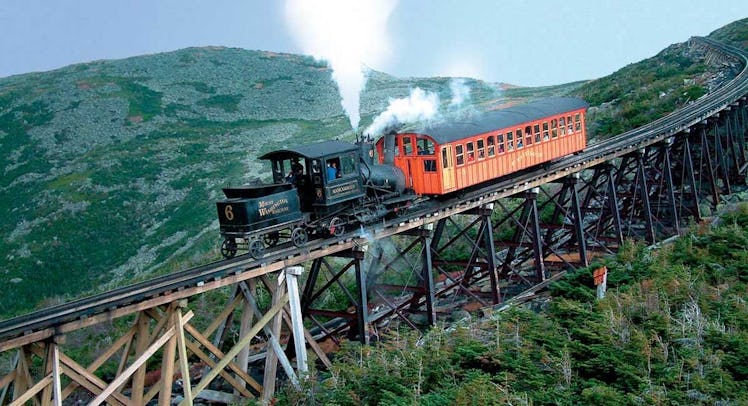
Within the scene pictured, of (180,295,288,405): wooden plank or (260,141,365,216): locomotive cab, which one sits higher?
(260,141,365,216): locomotive cab

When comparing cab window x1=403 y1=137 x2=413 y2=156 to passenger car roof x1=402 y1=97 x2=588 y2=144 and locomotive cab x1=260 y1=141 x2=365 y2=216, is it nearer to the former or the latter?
passenger car roof x1=402 y1=97 x2=588 y2=144

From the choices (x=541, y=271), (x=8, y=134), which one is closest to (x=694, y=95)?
(x=541, y=271)

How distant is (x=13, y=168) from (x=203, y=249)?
110 ft

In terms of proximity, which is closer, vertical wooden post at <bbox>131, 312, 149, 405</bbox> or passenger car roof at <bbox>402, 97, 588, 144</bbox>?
vertical wooden post at <bbox>131, 312, 149, 405</bbox>

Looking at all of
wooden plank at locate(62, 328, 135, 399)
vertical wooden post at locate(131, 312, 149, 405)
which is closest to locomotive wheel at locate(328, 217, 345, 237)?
vertical wooden post at locate(131, 312, 149, 405)

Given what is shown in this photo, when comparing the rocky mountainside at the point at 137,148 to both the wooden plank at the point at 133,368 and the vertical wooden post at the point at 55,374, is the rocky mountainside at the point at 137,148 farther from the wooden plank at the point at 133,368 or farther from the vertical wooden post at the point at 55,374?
the vertical wooden post at the point at 55,374

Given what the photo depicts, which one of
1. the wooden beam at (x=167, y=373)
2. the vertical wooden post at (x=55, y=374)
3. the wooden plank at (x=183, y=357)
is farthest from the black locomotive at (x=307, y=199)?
the vertical wooden post at (x=55, y=374)

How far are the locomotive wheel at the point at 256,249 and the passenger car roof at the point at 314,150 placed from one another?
252 cm

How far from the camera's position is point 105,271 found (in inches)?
1609

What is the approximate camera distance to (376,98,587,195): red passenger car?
66.4ft

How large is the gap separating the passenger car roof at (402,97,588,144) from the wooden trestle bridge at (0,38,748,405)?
191 centimetres

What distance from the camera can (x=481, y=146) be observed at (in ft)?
70.5

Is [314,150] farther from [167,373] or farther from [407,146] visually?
[167,373]

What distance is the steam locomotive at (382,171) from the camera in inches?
669
